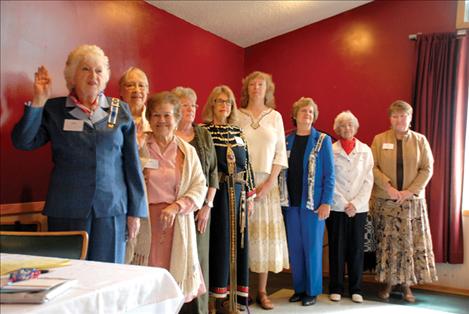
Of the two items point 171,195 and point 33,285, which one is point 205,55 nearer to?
point 171,195

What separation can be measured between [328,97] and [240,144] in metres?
2.22

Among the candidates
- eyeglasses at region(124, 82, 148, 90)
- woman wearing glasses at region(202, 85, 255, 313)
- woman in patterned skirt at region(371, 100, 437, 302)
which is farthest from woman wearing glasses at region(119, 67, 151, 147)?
woman in patterned skirt at region(371, 100, 437, 302)

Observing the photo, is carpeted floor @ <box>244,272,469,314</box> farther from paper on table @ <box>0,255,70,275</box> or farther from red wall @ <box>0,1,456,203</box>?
paper on table @ <box>0,255,70,275</box>

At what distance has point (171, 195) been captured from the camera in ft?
7.75

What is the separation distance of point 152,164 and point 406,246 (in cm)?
223

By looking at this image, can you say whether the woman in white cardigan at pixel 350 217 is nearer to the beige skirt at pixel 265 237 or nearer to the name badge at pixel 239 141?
the beige skirt at pixel 265 237

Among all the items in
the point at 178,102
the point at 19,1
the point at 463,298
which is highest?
the point at 19,1

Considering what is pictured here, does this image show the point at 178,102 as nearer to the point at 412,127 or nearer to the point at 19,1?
the point at 19,1

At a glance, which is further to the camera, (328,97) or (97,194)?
(328,97)

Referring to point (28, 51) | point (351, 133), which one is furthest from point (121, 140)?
point (351, 133)

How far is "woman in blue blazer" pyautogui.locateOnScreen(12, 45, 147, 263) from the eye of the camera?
1845 mm

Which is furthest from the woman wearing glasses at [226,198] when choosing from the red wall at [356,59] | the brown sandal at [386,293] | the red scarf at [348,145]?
the red wall at [356,59]

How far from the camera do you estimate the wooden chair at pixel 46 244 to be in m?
1.48

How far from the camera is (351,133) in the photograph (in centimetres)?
367
